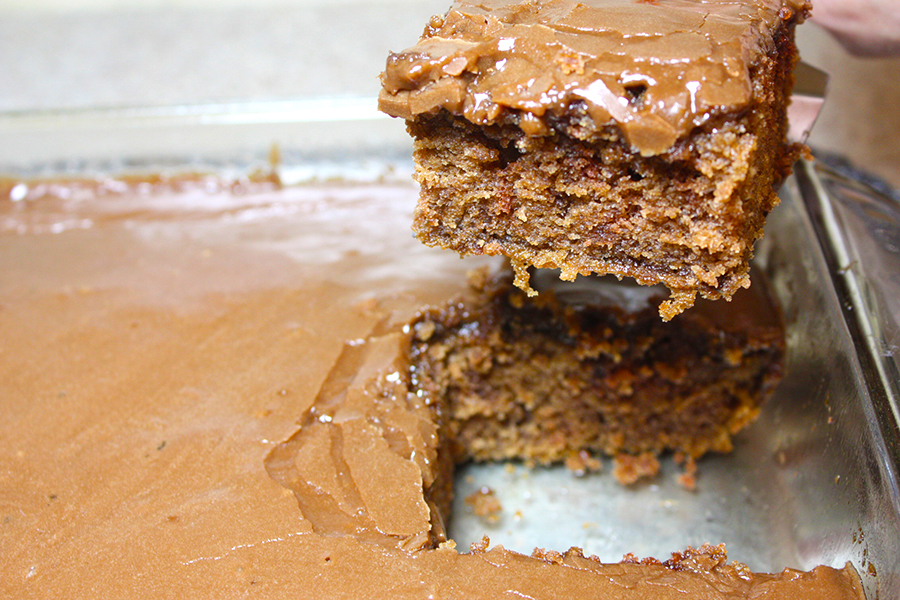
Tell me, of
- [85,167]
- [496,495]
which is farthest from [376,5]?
[496,495]

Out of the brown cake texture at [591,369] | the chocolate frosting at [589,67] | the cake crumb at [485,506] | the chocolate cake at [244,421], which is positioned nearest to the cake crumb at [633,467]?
the brown cake texture at [591,369]

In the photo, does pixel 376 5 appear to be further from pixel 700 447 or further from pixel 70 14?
pixel 700 447

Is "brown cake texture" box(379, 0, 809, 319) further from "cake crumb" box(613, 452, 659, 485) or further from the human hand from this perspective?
"cake crumb" box(613, 452, 659, 485)

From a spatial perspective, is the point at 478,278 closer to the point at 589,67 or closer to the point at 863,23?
the point at 589,67

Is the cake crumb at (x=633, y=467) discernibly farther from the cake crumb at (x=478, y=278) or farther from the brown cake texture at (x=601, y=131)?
the brown cake texture at (x=601, y=131)

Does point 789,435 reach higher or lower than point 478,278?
lower

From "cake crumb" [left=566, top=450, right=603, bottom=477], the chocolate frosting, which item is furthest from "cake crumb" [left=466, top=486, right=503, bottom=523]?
the chocolate frosting

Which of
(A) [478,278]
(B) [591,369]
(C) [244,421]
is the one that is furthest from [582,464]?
(C) [244,421]
